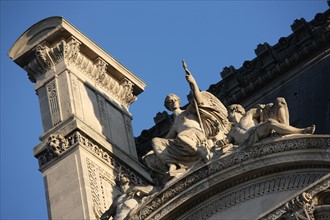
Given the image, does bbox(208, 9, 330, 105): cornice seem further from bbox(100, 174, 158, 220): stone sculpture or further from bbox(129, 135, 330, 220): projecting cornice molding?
bbox(129, 135, 330, 220): projecting cornice molding

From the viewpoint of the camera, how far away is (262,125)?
113 ft

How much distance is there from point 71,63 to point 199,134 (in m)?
4.55

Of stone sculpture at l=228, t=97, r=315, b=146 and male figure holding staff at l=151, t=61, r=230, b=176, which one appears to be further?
male figure holding staff at l=151, t=61, r=230, b=176

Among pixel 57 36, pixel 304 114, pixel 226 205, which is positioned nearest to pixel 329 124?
pixel 304 114

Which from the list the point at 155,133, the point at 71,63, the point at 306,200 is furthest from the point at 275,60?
the point at 306,200

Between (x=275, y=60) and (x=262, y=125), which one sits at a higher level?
(x=275, y=60)

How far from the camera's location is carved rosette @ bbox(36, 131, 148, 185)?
3803cm

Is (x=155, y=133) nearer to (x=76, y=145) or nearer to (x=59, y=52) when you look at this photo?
(x=59, y=52)

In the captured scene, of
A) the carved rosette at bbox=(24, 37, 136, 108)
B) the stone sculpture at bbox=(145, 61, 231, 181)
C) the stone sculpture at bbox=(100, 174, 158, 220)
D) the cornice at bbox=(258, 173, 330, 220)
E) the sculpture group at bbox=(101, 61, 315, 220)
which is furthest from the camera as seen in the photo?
the carved rosette at bbox=(24, 37, 136, 108)

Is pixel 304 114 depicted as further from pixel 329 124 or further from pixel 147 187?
pixel 147 187

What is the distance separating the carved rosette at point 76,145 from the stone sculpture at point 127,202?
75.8 inches

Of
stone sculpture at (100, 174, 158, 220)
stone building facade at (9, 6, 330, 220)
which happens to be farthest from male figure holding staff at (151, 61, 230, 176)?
stone building facade at (9, 6, 330, 220)

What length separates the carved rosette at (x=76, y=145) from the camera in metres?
38.0

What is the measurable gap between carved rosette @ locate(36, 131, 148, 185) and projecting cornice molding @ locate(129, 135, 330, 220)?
2.99 m
